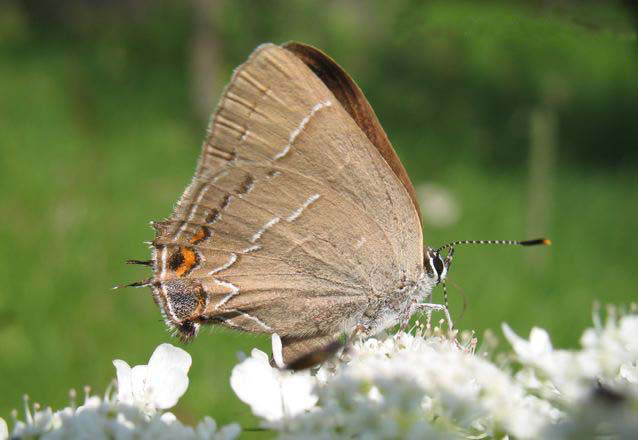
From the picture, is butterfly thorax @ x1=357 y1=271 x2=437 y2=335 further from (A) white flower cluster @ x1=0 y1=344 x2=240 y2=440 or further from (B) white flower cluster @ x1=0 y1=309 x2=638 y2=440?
(A) white flower cluster @ x1=0 y1=344 x2=240 y2=440

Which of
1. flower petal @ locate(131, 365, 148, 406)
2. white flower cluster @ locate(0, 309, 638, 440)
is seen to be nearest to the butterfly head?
white flower cluster @ locate(0, 309, 638, 440)

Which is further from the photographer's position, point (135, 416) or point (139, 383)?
point (139, 383)

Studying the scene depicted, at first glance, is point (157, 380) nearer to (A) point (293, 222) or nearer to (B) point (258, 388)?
→ (B) point (258, 388)

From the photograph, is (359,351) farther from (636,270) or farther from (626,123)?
(626,123)

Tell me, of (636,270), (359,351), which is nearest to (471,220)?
(636,270)

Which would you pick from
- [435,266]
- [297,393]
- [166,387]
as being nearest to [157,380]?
[166,387]

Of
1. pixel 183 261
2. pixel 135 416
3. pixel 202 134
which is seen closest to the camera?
pixel 135 416
